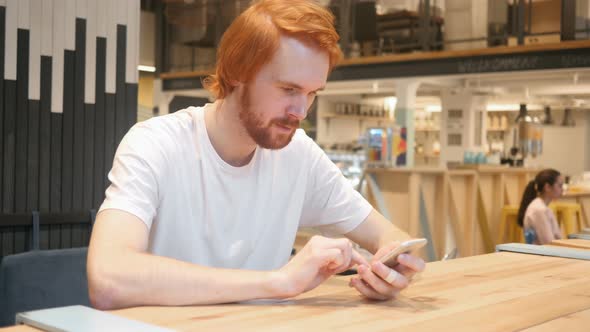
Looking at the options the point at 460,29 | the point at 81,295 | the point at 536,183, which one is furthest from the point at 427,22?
the point at 81,295

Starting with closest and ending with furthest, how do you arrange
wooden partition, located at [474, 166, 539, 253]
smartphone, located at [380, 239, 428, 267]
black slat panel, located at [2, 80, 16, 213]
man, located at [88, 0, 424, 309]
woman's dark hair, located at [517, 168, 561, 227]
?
man, located at [88, 0, 424, 309] < smartphone, located at [380, 239, 428, 267] < black slat panel, located at [2, 80, 16, 213] < woman's dark hair, located at [517, 168, 561, 227] < wooden partition, located at [474, 166, 539, 253]

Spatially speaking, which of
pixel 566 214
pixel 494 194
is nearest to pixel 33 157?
pixel 494 194

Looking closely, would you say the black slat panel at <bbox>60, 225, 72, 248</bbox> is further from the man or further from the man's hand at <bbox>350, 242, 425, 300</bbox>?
the man's hand at <bbox>350, 242, 425, 300</bbox>

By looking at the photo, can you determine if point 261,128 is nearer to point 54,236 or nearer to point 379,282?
point 379,282

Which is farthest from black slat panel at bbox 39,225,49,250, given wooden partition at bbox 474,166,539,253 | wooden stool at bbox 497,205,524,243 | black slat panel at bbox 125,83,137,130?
wooden stool at bbox 497,205,524,243

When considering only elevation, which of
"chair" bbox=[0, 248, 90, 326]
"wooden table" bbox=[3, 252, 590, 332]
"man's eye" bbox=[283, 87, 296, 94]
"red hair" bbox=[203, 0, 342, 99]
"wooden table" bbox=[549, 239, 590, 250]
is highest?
"red hair" bbox=[203, 0, 342, 99]

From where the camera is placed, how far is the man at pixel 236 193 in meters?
1.20

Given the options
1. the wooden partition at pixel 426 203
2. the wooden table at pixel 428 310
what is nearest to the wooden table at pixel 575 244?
the wooden table at pixel 428 310

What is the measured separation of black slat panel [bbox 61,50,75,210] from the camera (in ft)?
10.3

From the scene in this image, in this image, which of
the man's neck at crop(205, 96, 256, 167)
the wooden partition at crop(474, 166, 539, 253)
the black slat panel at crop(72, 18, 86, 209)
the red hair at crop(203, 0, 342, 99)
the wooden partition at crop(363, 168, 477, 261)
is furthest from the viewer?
the wooden partition at crop(474, 166, 539, 253)

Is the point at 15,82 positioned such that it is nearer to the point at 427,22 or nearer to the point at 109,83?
the point at 109,83

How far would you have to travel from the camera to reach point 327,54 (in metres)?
1.48

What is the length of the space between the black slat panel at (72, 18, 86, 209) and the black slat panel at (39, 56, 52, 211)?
124 millimetres

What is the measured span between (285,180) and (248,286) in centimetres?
58
